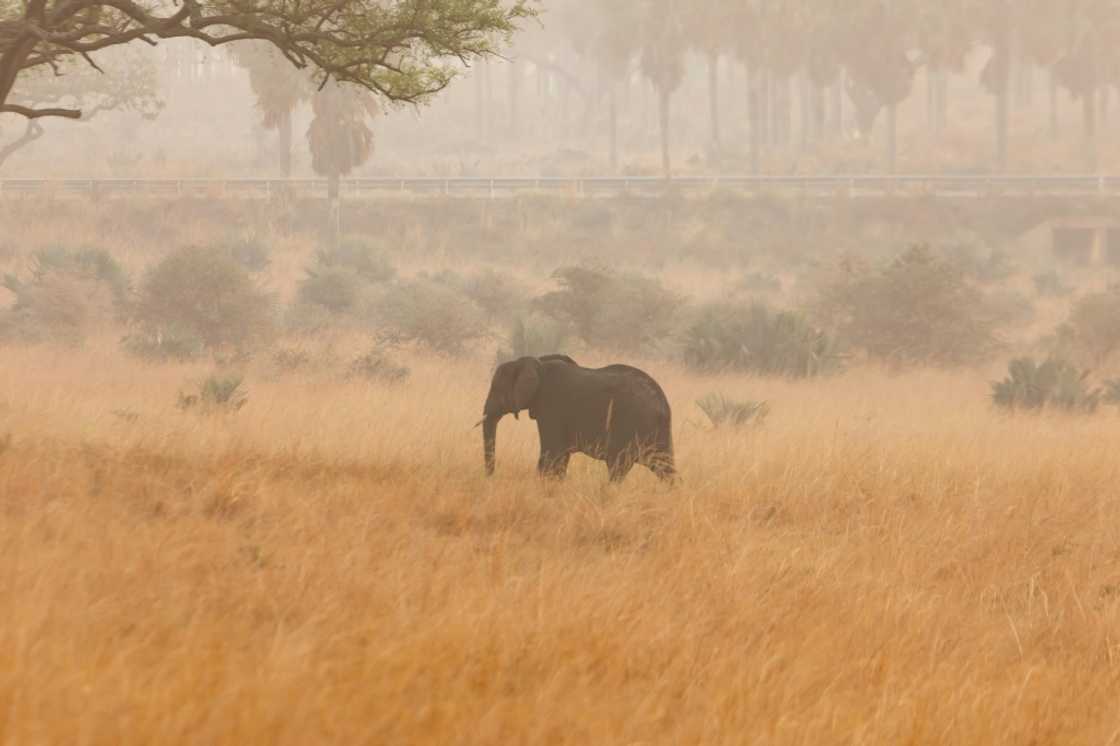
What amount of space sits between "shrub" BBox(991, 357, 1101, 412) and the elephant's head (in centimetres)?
1013

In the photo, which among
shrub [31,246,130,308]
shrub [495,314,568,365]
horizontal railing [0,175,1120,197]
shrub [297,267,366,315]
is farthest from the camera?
horizontal railing [0,175,1120,197]

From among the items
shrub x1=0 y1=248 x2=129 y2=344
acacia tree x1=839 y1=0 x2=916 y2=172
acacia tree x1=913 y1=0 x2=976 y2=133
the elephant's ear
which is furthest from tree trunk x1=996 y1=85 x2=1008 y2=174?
the elephant's ear

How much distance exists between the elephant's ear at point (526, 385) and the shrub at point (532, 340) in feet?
35.5

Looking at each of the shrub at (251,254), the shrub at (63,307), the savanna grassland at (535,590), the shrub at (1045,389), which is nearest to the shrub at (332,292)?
the shrub at (63,307)

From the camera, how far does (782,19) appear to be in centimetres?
6431

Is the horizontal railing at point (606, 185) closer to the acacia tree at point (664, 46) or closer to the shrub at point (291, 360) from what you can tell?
the acacia tree at point (664, 46)

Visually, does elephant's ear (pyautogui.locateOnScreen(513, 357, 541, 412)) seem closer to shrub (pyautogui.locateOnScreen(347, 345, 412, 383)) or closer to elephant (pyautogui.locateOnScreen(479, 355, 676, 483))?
elephant (pyautogui.locateOnScreen(479, 355, 676, 483))

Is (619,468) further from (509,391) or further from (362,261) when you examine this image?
(362,261)

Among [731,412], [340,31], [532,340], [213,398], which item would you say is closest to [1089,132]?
[532,340]

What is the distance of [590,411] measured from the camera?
912 centimetres

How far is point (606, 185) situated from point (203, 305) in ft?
98.8

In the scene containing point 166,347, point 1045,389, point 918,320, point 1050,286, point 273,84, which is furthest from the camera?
point 273,84

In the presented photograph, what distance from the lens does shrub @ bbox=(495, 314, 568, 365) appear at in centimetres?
2048

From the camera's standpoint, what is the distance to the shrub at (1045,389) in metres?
17.9
